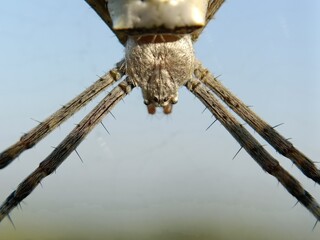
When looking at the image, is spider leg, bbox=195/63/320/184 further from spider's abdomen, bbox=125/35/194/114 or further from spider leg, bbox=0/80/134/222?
spider leg, bbox=0/80/134/222

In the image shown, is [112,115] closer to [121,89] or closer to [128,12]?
[121,89]

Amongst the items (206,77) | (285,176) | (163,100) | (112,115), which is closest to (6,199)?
(112,115)

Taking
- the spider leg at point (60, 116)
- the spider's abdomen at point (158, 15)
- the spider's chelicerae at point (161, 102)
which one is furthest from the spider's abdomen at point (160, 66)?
the spider's abdomen at point (158, 15)

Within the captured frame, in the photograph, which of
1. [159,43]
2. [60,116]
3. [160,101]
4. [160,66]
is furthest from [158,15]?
[60,116]

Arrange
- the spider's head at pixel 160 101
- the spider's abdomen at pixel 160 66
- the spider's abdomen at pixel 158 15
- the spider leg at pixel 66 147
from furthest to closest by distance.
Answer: the spider leg at pixel 66 147 → the spider's head at pixel 160 101 → the spider's abdomen at pixel 160 66 → the spider's abdomen at pixel 158 15

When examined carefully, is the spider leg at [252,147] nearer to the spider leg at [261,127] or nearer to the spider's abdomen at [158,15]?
the spider leg at [261,127]

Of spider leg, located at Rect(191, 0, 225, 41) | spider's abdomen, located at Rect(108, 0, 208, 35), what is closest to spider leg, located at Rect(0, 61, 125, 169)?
spider leg, located at Rect(191, 0, 225, 41)
